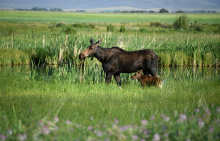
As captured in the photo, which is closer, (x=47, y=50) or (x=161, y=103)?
(x=161, y=103)

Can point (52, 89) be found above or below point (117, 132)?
below

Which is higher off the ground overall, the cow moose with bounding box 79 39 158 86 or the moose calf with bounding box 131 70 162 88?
the cow moose with bounding box 79 39 158 86

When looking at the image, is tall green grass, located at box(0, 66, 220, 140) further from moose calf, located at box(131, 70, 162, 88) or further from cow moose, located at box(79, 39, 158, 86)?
cow moose, located at box(79, 39, 158, 86)

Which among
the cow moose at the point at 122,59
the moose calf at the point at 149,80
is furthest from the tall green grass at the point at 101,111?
the cow moose at the point at 122,59

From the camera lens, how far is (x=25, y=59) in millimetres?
20422

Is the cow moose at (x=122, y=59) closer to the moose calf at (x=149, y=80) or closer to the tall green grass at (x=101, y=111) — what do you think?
the moose calf at (x=149, y=80)

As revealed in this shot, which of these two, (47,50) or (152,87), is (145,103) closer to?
(152,87)

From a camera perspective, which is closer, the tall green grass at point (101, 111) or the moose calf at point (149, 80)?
the tall green grass at point (101, 111)

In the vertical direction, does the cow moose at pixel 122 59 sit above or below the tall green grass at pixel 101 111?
above

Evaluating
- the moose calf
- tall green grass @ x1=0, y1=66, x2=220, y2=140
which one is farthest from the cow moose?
tall green grass @ x1=0, y1=66, x2=220, y2=140

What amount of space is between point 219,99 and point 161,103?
182 centimetres

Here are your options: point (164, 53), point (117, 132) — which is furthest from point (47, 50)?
point (117, 132)

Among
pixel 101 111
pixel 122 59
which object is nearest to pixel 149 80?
pixel 122 59

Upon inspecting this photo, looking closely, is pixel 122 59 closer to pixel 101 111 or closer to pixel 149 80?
pixel 149 80
